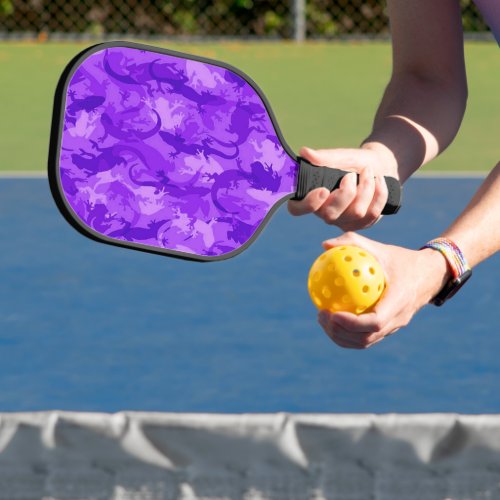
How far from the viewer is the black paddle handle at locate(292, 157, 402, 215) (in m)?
2.36

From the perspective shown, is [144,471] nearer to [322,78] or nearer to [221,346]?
[221,346]

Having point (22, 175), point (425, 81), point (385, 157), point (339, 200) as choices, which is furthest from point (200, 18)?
point (339, 200)

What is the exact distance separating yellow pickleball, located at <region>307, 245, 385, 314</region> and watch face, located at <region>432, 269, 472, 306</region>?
0.16 meters

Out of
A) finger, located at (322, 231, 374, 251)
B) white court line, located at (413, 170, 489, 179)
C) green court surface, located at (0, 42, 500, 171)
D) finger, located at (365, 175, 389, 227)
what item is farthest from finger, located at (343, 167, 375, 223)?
green court surface, located at (0, 42, 500, 171)

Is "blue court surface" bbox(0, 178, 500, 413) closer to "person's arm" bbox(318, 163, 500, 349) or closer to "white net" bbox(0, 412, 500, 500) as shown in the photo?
"white net" bbox(0, 412, 500, 500)

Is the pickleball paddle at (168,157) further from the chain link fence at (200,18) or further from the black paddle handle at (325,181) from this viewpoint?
the chain link fence at (200,18)

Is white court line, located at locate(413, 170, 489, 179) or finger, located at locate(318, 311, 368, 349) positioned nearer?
finger, located at locate(318, 311, 368, 349)

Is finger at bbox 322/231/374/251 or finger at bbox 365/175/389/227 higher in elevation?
finger at bbox 322/231/374/251

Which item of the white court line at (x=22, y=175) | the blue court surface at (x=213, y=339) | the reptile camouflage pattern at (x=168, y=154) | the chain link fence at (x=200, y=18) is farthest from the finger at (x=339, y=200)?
the chain link fence at (x=200, y=18)

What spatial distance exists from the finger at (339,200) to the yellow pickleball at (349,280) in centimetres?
10

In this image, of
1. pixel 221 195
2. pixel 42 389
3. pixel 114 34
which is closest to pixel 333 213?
pixel 221 195

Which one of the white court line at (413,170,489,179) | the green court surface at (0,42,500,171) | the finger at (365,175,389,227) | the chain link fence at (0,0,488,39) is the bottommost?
the chain link fence at (0,0,488,39)

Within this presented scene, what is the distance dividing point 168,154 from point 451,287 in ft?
1.73

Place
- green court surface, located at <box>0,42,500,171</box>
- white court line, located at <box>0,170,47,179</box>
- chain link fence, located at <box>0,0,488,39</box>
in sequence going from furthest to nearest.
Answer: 1. chain link fence, located at <box>0,0,488,39</box>
2. green court surface, located at <box>0,42,500,171</box>
3. white court line, located at <box>0,170,47,179</box>
